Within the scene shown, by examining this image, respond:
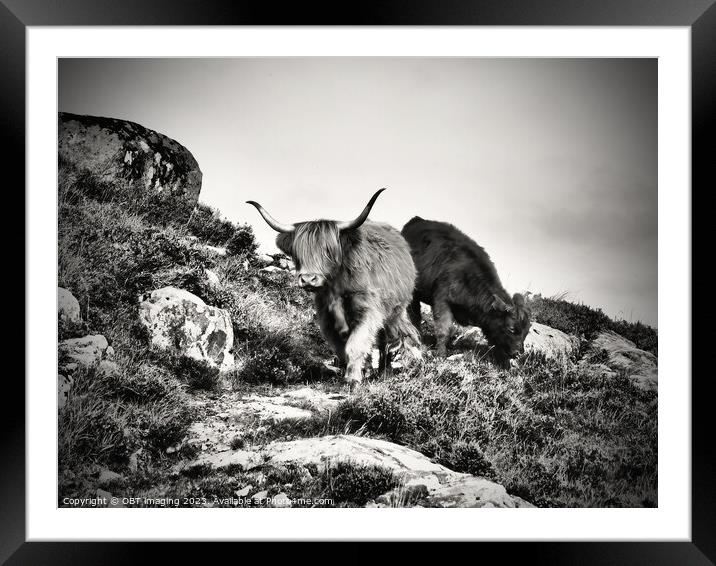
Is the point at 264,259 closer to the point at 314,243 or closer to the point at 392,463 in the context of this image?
the point at 314,243

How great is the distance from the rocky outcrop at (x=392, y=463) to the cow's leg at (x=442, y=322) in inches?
28.2

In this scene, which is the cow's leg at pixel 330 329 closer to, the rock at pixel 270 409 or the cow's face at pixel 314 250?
the cow's face at pixel 314 250

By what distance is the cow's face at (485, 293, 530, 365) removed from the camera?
3.76 m

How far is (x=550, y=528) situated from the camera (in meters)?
3.49

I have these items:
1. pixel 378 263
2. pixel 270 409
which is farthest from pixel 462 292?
pixel 270 409

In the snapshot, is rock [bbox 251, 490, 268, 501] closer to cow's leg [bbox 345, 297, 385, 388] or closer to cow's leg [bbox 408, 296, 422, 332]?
cow's leg [bbox 345, 297, 385, 388]

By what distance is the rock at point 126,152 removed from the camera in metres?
3.68

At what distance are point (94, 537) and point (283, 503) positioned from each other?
1.16 meters

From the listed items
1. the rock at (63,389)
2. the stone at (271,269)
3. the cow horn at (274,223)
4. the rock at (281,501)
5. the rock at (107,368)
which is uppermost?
the cow horn at (274,223)

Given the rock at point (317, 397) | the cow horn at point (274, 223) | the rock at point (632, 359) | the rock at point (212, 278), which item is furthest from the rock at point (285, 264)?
the rock at point (632, 359)

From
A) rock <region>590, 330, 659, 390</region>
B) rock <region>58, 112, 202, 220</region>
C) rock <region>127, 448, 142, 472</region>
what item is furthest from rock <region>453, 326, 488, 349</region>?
rock <region>127, 448, 142, 472</region>
